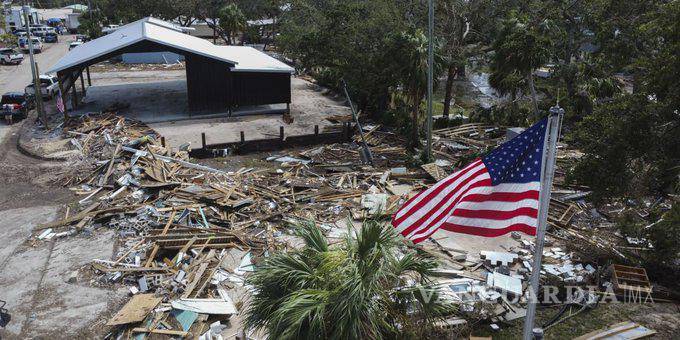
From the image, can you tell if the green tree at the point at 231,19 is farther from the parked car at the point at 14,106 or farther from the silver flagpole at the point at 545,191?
the silver flagpole at the point at 545,191

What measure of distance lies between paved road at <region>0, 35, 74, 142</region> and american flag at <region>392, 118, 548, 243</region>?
28.0 m

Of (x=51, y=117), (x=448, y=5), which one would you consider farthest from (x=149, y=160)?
(x=448, y=5)

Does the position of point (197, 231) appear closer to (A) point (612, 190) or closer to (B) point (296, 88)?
(A) point (612, 190)

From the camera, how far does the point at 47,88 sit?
3562 cm

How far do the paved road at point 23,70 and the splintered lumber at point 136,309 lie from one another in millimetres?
21198

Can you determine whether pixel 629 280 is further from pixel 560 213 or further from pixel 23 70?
pixel 23 70

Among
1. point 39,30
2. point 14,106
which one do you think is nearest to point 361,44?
point 14,106

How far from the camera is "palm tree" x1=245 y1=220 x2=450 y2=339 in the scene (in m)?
7.23

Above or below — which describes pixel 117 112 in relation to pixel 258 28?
below

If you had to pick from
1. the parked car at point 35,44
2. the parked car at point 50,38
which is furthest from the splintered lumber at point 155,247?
the parked car at point 50,38

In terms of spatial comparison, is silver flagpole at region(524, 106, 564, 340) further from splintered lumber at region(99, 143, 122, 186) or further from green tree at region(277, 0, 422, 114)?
green tree at region(277, 0, 422, 114)

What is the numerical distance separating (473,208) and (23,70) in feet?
173

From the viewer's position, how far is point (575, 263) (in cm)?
1415

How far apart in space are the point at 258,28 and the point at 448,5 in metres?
41.8
